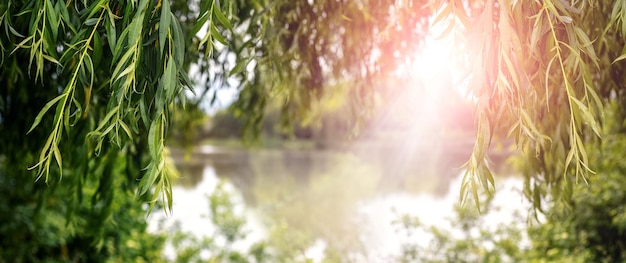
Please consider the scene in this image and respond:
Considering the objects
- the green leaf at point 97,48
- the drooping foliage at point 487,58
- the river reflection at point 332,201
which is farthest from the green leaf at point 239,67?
the river reflection at point 332,201

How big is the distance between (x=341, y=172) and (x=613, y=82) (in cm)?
982

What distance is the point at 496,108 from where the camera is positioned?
1.15 meters

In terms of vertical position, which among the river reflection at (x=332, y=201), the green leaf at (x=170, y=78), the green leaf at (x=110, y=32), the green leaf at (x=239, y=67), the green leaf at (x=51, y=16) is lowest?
the river reflection at (x=332, y=201)

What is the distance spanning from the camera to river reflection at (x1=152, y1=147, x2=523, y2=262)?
6.04 meters

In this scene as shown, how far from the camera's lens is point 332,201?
9.07 m

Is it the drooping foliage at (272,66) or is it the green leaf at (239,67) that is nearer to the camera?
the drooping foliage at (272,66)

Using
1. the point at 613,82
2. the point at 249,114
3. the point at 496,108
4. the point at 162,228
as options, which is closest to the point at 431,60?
the point at 613,82

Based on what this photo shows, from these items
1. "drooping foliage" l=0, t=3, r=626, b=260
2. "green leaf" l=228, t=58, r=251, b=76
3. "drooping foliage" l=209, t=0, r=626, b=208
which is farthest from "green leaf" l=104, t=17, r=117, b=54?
"green leaf" l=228, t=58, r=251, b=76

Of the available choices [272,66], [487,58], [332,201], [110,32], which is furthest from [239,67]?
[332,201]

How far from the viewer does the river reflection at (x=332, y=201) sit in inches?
238

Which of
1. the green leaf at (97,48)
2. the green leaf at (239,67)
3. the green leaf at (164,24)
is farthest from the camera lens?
the green leaf at (239,67)

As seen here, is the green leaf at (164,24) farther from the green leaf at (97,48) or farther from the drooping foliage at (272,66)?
the green leaf at (97,48)

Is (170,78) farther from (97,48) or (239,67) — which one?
(239,67)

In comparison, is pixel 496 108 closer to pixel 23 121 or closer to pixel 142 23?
pixel 142 23
